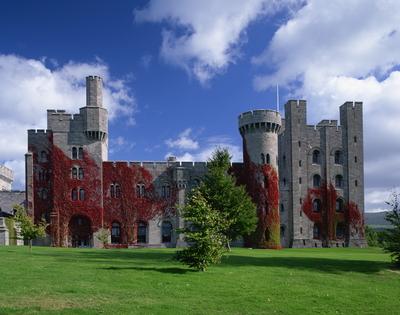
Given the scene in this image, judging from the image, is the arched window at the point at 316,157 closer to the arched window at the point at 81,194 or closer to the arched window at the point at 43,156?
the arched window at the point at 81,194

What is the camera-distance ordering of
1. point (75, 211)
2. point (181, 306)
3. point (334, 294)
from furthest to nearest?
point (75, 211), point (334, 294), point (181, 306)

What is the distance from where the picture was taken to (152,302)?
17.5 meters

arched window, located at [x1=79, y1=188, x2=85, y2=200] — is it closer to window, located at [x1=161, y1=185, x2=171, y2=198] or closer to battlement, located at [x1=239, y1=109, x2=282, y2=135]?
window, located at [x1=161, y1=185, x2=171, y2=198]

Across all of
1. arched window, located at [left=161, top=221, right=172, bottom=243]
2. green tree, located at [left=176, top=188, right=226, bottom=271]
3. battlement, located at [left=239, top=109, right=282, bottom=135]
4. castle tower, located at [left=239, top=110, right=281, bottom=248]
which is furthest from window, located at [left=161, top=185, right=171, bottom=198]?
green tree, located at [left=176, top=188, right=226, bottom=271]

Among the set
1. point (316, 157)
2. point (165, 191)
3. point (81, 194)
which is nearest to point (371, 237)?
point (316, 157)

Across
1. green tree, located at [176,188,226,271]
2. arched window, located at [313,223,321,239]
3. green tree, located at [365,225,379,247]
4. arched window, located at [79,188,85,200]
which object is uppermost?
arched window, located at [79,188,85,200]

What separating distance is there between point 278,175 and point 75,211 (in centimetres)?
2644

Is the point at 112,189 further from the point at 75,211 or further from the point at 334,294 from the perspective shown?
the point at 334,294

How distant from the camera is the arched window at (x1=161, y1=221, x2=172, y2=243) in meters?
62.5

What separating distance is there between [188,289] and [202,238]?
5769 millimetres

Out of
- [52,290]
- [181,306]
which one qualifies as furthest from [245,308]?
[52,290]

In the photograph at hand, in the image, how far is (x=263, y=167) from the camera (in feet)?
203

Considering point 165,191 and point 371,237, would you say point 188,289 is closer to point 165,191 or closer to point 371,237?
point 165,191

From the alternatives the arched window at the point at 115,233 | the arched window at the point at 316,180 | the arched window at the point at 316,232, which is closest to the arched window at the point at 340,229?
the arched window at the point at 316,232
